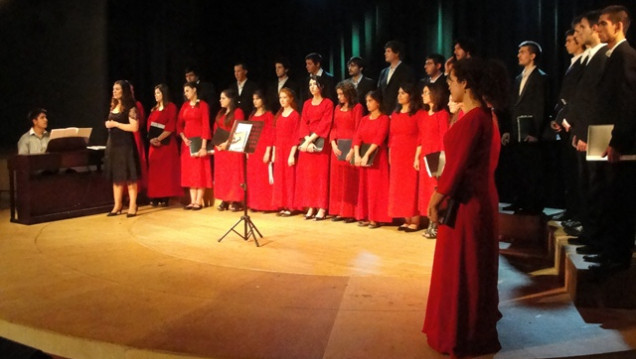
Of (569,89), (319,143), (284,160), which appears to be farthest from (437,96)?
(284,160)

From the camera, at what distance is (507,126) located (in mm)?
5656

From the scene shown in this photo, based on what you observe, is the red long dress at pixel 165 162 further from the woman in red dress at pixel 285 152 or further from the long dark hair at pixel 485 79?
the long dark hair at pixel 485 79

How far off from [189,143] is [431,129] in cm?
316

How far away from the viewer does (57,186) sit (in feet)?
23.4

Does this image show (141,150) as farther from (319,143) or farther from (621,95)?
(621,95)

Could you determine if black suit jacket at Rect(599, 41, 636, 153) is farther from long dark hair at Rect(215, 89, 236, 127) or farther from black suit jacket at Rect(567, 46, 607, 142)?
long dark hair at Rect(215, 89, 236, 127)

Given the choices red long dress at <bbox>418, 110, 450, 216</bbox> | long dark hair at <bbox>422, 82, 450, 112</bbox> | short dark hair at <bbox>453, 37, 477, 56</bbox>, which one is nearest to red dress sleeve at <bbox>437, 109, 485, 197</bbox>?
red long dress at <bbox>418, 110, 450, 216</bbox>

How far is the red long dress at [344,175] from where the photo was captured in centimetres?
661

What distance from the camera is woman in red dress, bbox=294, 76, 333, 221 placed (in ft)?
22.1

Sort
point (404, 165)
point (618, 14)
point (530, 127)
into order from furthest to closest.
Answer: point (404, 165) → point (530, 127) → point (618, 14)

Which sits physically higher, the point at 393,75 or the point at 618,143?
the point at 393,75

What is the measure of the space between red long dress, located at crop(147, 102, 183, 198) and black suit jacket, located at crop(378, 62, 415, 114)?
107 inches

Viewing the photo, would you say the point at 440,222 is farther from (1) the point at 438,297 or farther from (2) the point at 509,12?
(2) the point at 509,12

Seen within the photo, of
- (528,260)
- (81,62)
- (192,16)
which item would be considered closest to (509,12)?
(528,260)
